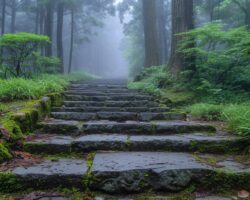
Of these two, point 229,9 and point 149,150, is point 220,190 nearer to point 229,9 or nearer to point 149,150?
point 149,150

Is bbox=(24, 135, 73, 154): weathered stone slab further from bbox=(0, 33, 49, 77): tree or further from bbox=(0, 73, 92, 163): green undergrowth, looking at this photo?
bbox=(0, 33, 49, 77): tree

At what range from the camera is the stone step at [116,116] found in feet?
16.7

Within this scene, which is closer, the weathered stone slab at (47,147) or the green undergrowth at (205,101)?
the weathered stone slab at (47,147)

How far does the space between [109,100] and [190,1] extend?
389 cm

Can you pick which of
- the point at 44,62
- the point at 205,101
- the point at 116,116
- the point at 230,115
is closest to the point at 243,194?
the point at 230,115

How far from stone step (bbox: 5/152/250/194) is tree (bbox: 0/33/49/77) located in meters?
5.09

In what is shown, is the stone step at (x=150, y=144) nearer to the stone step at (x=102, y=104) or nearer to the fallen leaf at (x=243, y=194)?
the fallen leaf at (x=243, y=194)

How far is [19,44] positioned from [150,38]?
729 cm

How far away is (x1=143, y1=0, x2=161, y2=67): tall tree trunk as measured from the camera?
13.2m

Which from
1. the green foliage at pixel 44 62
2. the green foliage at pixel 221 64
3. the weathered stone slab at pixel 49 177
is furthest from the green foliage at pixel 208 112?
the green foliage at pixel 44 62

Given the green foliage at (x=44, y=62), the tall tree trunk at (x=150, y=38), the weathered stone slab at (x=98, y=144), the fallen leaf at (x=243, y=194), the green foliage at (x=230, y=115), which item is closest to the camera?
the fallen leaf at (x=243, y=194)

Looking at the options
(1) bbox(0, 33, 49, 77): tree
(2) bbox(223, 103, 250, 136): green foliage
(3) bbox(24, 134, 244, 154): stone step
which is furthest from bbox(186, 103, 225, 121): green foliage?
(1) bbox(0, 33, 49, 77): tree

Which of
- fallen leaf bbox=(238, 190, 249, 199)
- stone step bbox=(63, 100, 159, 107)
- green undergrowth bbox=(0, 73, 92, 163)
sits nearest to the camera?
fallen leaf bbox=(238, 190, 249, 199)

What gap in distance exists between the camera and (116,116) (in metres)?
5.20
